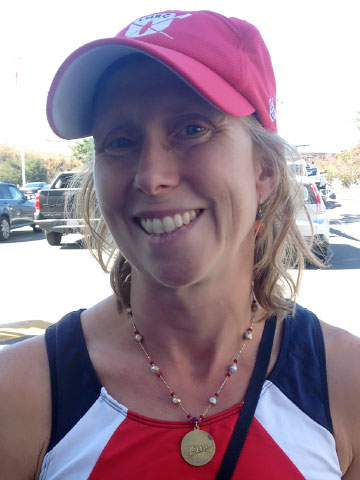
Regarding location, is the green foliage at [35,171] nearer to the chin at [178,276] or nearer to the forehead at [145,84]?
the forehead at [145,84]

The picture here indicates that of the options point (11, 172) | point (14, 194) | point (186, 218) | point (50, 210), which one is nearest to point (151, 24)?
point (186, 218)

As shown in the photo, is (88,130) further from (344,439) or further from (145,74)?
(344,439)

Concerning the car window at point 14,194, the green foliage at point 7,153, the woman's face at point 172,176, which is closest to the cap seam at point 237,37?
the woman's face at point 172,176

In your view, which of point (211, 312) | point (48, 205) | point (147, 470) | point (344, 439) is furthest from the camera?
point (48, 205)

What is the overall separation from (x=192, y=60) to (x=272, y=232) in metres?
0.68

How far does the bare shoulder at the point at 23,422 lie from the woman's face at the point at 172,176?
0.42 meters

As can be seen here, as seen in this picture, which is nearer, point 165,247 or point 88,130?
point 165,247

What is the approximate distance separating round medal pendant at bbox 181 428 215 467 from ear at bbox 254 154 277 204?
0.69 m

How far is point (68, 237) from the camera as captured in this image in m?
15.1

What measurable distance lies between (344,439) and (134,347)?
0.64 metres

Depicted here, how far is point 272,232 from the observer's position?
1.80 m

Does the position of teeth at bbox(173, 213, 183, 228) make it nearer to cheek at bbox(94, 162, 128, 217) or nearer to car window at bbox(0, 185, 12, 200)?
cheek at bbox(94, 162, 128, 217)

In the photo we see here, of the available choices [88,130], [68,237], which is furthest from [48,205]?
[88,130]

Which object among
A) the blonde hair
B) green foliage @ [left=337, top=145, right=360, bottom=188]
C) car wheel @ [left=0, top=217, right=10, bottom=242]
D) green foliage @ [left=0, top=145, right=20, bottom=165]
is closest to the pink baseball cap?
the blonde hair
